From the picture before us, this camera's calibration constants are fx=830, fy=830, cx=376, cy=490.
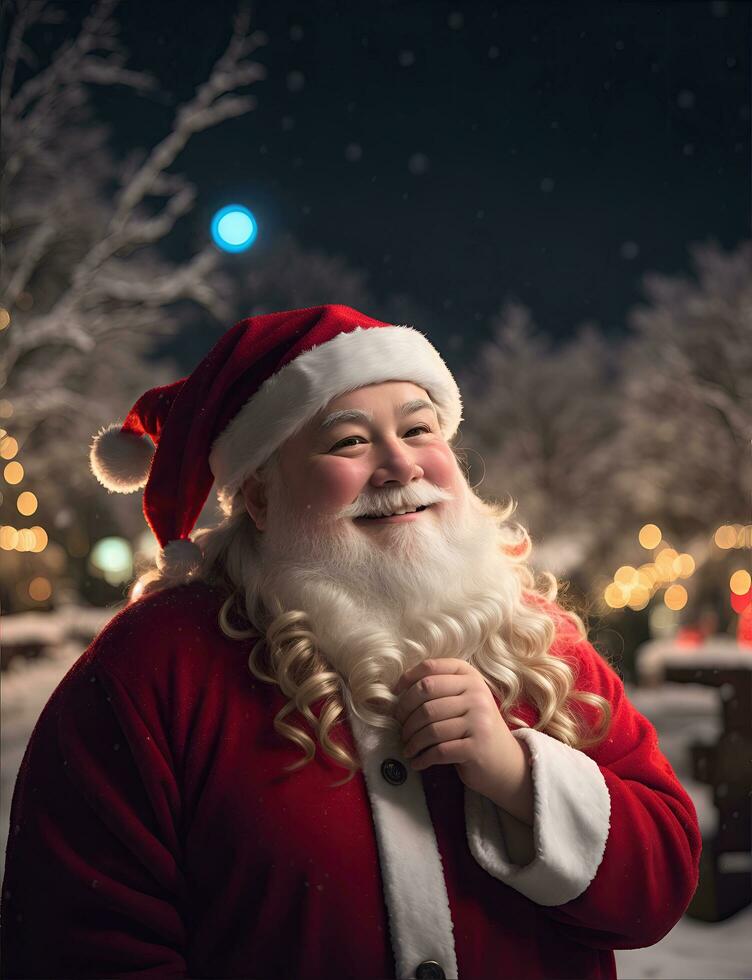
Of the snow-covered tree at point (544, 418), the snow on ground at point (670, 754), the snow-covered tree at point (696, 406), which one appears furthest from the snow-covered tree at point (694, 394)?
the snow on ground at point (670, 754)

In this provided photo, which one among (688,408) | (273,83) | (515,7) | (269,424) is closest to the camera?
(269,424)

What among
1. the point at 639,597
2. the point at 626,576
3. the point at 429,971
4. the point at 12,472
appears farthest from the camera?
the point at 626,576

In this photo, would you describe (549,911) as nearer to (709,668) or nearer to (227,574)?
(227,574)

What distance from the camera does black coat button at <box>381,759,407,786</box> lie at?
1.29 metres

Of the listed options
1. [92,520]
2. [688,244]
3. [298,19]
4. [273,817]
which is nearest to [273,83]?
[298,19]

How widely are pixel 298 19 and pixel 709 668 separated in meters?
3.68

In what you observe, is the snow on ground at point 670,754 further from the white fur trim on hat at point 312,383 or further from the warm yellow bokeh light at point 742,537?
the warm yellow bokeh light at point 742,537

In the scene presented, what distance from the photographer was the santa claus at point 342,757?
1.23 m

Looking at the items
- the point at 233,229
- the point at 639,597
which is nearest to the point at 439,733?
the point at 233,229

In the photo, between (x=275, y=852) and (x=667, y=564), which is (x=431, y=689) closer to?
(x=275, y=852)

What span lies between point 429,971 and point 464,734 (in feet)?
1.12

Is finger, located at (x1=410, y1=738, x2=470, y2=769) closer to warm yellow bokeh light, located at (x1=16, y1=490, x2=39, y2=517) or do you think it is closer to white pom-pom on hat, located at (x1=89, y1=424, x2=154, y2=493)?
white pom-pom on hat, located at (x1=89, y1=424, x2=154, y2=493)

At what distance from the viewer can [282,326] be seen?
1.58 metres

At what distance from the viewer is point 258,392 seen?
5.09 ft
